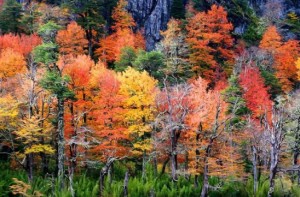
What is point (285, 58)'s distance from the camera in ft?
182

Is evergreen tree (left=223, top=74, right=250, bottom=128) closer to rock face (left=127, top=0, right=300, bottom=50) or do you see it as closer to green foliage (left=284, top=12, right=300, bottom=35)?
rock face (left=127, top=0, right=300, bottom=50)

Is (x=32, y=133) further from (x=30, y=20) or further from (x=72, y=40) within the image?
(x=30, y=20)

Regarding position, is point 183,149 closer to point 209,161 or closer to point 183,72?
point 209,161

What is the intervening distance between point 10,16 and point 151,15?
2553 cm

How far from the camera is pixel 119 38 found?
180 feet

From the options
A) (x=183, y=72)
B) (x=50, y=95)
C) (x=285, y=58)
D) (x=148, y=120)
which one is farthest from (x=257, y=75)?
(x=50, y=95)

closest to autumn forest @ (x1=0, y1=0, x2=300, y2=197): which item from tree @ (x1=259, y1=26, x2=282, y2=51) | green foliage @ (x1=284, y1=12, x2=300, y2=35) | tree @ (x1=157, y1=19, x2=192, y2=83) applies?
tree @ (x1=157, y1=19, x2=192, y2=83)

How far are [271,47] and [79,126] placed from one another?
127 ft

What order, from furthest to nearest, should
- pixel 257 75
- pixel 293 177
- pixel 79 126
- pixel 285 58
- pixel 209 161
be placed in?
pixel 285 58, pixel 257 75, pixel 293 177, pixel 79 126, pixel 209 161

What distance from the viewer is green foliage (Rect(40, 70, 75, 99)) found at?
2619 cm

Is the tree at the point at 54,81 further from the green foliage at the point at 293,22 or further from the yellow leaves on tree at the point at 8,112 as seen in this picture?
the green foliage at the point at 293,22

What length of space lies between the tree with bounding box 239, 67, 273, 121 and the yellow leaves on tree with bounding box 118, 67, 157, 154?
13118 millimetres

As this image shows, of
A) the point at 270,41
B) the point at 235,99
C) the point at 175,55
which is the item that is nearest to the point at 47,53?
the point at 235,99

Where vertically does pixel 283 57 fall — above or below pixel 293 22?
below
